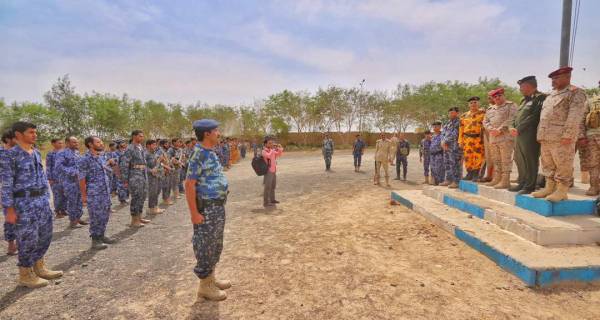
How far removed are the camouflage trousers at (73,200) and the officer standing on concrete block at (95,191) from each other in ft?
5.57

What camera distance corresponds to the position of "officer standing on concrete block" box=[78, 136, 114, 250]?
4.55 meters

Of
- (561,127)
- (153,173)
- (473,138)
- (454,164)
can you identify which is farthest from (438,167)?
(153,173)

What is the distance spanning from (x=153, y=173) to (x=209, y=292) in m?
4.67

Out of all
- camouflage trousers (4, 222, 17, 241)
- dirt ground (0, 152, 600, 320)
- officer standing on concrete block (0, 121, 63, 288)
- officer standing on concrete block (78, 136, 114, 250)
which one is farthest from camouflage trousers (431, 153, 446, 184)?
camouflage trousers (4, 222, 17, 241)

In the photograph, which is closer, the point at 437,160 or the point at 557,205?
the point at 557,205

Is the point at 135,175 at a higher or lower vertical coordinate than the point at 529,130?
lower

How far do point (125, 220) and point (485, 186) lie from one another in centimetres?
762

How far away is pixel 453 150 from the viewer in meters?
6.60

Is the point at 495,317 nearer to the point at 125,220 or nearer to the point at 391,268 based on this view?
the point at 391,268

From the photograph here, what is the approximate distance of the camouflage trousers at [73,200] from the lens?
586 centimetres

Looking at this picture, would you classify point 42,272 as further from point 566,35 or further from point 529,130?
point 566,35

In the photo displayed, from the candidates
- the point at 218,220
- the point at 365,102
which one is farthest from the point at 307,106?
the point at 218,220

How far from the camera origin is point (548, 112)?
3887mm

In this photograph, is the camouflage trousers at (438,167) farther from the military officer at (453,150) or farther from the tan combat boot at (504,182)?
the tan combat boot at (504,182)
